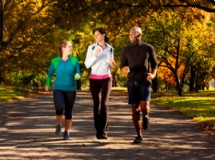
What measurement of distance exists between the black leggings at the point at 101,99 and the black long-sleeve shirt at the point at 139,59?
0.54 meters

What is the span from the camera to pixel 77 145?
27.3 ft

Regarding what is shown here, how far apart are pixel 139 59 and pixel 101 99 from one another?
3.75ft

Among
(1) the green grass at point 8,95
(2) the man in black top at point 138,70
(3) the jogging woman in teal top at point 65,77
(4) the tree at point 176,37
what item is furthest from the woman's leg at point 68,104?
(4) the tree at point 176,37

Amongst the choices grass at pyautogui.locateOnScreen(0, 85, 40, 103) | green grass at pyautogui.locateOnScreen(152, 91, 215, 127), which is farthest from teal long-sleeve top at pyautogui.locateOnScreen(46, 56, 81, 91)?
grass at pyautogui.locateOnScreen(0, 85, 40, 103)

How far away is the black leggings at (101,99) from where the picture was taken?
8812 millimetres

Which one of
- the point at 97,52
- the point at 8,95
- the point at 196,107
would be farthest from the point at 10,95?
the point at 97,52

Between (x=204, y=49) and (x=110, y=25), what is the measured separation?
67.7ft

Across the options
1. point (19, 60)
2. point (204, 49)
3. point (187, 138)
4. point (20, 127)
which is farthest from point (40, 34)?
point (187, 138)

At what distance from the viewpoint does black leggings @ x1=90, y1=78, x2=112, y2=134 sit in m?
8.81

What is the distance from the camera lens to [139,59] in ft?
27.7

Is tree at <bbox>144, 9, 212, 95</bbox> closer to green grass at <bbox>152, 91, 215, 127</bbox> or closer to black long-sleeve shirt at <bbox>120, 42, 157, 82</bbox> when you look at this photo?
green grass at <bbox>152, 91, 215, 127</bbox>

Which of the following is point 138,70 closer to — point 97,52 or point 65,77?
point 97,52

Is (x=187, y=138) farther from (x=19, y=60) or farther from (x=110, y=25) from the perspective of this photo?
(x=19, y=60)

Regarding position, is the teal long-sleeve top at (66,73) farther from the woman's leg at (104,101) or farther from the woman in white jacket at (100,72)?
the woman's leg at (104,101)
